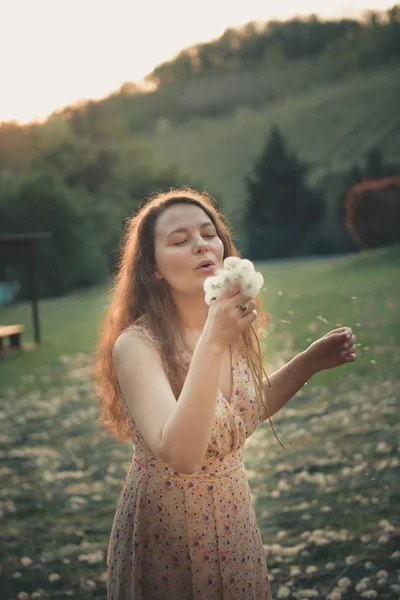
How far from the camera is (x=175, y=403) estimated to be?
148 centimetres

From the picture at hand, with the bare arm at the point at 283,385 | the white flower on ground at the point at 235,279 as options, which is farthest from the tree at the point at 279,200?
the white flower on ground at the point at 235,279

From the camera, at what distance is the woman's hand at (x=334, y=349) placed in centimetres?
182

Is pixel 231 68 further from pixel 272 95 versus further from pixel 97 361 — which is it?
pixel 97 361

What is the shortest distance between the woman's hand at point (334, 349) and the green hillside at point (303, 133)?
8.88m

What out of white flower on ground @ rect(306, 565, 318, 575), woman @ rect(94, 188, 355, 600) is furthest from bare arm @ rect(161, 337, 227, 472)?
white flower on ground @ rect(306, 565, 318, 575)

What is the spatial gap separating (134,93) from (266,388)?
48.3 feet

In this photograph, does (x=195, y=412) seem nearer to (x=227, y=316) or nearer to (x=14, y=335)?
(x=227, y=316)

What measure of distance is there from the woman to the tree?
11.6 metres

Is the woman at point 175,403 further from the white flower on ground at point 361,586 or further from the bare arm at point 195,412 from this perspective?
the white flower on ground at point 361,586

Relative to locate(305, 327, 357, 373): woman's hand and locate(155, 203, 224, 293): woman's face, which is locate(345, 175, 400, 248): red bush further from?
locate(155, 203, 224, 293): woman's face

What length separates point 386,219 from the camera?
11.9m

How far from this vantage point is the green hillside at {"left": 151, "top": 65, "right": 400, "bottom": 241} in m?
10.6

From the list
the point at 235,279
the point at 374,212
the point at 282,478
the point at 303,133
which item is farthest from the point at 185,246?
the point at 303,133

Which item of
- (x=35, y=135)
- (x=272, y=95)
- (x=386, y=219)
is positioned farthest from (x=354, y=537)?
(x=35, y=135)
